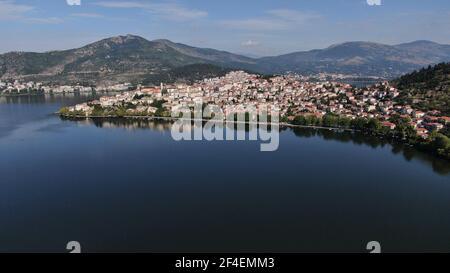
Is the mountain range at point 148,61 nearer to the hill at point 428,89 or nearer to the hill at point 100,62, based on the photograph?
the hill at point 100,62

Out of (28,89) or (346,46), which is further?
(346,46)

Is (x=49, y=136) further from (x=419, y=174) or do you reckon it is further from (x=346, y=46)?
(x=346, y=46)

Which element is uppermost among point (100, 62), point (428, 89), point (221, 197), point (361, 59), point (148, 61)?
point (361, 59)

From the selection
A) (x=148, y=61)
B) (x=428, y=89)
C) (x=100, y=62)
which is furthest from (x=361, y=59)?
(x=428, y=89)

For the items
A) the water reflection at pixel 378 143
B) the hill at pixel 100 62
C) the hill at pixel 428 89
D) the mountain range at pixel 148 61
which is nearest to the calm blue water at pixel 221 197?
the water reflection at pixel 378 143

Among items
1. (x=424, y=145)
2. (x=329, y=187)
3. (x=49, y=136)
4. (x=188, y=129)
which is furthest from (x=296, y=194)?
(x=49, y=136)

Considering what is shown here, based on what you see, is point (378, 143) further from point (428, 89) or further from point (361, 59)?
point (361, 59)
